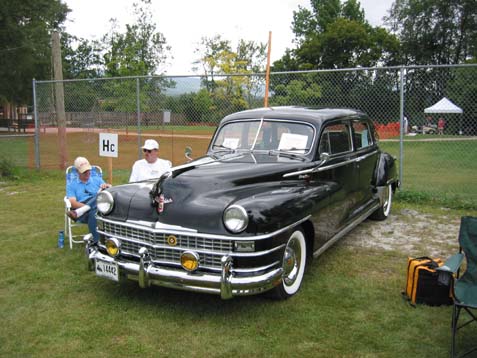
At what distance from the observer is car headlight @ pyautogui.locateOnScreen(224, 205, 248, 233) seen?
11.9 feet

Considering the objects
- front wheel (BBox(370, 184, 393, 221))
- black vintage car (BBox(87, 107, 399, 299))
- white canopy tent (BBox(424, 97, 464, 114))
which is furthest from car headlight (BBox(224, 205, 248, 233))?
white canopy tent (BBox(424, 97, 464, 114))

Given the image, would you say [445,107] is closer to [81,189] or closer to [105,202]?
[81,189]

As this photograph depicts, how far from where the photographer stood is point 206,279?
3664 millimetres

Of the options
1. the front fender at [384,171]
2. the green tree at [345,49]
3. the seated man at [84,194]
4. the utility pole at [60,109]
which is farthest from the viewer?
the green tree at [345,49]

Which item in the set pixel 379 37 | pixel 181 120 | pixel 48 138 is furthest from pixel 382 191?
pixel 379 37

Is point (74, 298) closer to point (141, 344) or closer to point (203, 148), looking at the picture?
point (141, 344)

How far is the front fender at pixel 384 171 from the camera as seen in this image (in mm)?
Result: 6816

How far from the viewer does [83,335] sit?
3621 mm

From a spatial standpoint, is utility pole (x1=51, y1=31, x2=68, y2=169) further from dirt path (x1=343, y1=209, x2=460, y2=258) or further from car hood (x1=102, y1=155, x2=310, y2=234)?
dirt path (x1=343, y1=209, x2=460, y2=258)

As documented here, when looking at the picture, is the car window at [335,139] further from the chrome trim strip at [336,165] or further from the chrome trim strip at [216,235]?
the chrome trim strip at [216,235]

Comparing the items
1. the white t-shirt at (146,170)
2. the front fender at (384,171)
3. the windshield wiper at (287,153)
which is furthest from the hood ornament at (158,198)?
the front fender at (384,171)

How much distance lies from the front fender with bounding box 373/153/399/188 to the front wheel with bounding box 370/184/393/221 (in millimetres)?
169

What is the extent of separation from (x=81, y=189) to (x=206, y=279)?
110 inches

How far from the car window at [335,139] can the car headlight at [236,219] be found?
1801 millimetres
